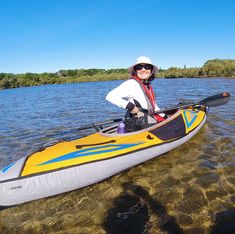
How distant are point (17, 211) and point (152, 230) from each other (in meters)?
2.23

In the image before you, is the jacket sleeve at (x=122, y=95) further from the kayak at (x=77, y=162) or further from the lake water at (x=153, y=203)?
the lake water at (x=153, y=203)

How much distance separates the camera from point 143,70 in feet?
19.4

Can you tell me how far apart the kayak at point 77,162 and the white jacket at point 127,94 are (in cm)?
67

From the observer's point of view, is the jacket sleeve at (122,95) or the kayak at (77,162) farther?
the jacket sleeve at (122,95)

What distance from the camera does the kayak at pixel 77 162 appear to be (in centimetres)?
390

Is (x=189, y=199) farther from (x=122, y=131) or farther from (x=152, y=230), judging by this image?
(x=122, y=131)

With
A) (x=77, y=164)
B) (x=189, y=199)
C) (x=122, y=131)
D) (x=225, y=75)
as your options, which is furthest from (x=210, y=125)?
(x=225, y=75)

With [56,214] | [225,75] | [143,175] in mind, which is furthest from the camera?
[225,75]

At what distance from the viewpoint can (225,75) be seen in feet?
140

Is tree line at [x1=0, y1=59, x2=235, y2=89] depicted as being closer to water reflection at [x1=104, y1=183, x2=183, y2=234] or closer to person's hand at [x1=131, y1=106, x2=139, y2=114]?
person's hand at [x1=131, y1=106, x2=139, y2=114]

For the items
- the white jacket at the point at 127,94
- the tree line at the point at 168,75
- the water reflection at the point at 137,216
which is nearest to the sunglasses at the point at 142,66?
the white jacket at the point at 127,94

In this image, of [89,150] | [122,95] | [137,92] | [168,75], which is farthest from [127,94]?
[168,75]

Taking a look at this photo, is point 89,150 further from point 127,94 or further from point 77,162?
point 127,94

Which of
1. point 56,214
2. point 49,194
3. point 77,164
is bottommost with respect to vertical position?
point 56,214
